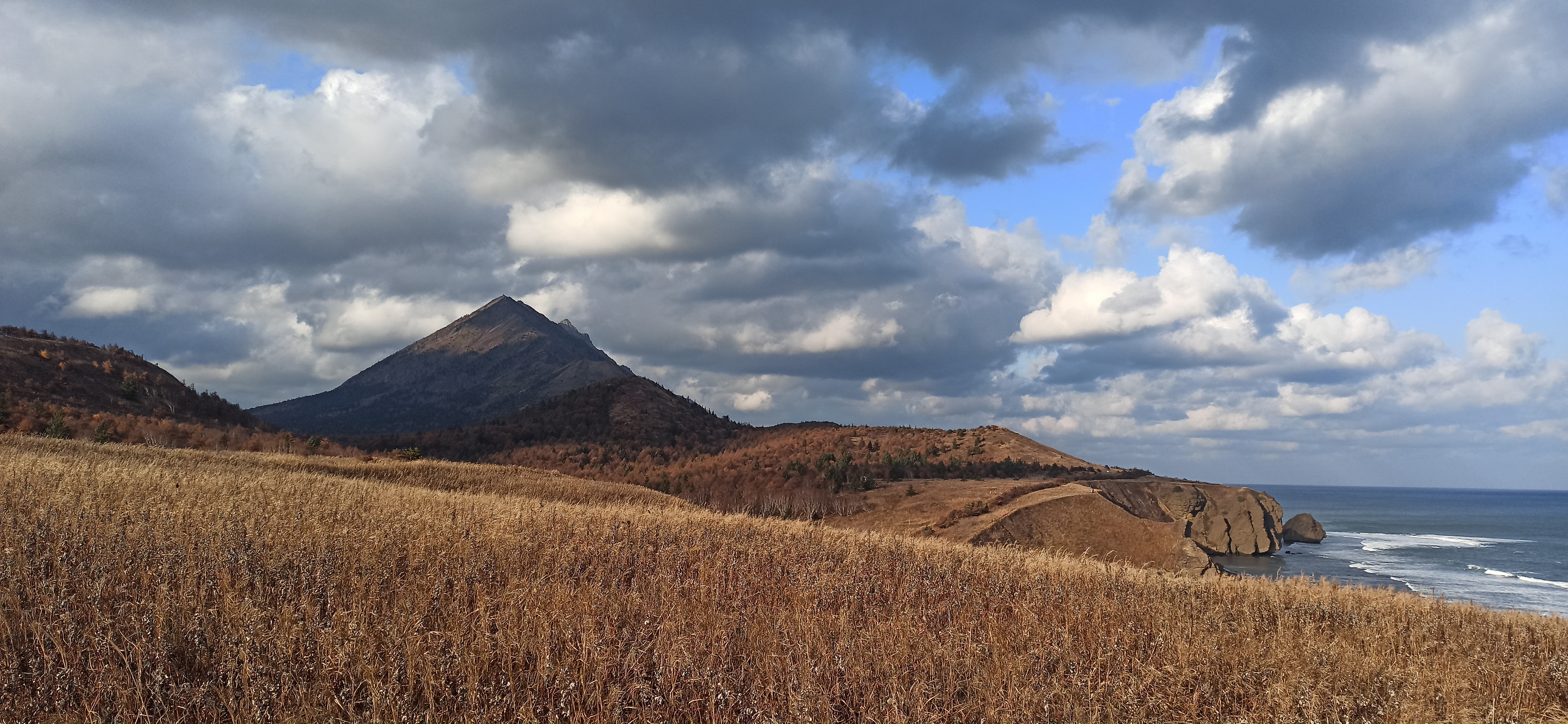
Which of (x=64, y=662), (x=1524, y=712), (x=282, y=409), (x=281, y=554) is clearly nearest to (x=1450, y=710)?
(x=1524, y=712)

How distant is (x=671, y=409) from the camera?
306 ft

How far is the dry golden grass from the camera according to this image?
543 cm

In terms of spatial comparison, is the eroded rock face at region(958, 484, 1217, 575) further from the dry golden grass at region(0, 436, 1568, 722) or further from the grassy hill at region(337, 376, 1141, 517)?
the grassy hill at region(337, 376, 1141, 517)

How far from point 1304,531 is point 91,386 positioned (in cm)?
10758

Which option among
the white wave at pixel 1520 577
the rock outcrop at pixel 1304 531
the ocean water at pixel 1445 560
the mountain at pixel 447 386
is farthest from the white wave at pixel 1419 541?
the mountain at pixel 447 386

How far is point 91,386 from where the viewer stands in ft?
151

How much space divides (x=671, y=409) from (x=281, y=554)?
85249mm

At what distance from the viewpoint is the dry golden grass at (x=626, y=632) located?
543 cm

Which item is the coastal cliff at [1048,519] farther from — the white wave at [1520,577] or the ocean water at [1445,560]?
the white wave at [1520,577]

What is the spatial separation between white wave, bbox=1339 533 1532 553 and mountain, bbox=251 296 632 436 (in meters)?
120

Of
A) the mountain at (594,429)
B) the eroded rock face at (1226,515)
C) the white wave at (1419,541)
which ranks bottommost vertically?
the white wave at (1419,541)

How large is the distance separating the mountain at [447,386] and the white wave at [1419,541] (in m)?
120

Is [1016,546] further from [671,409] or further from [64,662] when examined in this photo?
[671,409]

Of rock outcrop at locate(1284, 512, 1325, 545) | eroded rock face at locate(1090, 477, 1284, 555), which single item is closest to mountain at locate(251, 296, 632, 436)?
eroded rock face at locate(1090, 477, 1284, 555)
